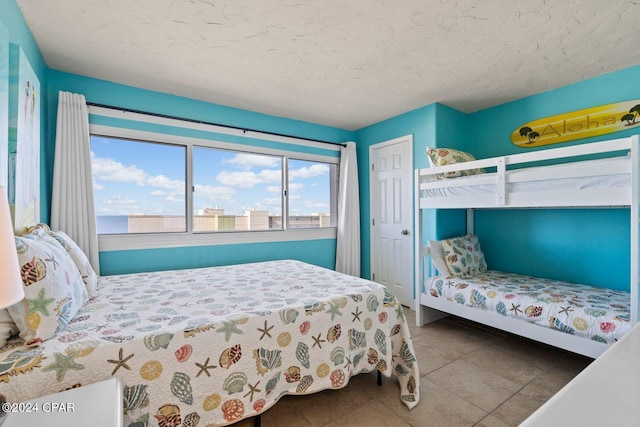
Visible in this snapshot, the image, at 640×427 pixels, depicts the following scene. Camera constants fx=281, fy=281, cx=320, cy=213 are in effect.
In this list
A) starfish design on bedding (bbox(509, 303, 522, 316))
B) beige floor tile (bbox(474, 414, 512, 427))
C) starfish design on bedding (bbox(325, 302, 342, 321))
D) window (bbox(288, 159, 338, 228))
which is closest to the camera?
beige floor tile (bbox(474, 414, 512, 427))

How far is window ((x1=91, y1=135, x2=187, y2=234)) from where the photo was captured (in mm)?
2641

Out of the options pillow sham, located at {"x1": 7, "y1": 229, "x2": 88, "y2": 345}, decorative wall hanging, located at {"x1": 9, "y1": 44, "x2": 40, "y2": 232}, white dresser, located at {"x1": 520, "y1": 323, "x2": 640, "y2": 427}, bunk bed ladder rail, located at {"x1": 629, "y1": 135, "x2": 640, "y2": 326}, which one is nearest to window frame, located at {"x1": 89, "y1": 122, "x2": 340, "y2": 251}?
decorative wall hanging, located at {"x1": 9, "y1": 44, "x2": 40, "y2": 232}

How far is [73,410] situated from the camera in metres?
0.81

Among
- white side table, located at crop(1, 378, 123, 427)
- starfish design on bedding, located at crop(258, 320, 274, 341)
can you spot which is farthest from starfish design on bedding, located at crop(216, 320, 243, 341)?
white side table, located at crop(1, 378, 123, 427)

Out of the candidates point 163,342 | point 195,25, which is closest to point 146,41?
point 195,25

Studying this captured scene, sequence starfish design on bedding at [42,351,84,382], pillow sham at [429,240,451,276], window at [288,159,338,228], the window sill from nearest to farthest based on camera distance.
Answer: starfish design on bedding at [42,351,84,382] < the window sill < pillow sham at [429,240,451,276] < window at [288,159,338,228]

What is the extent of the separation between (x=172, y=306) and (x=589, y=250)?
11.2 ft

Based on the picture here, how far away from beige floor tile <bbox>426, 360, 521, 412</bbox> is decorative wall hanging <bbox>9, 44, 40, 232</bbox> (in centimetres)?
279

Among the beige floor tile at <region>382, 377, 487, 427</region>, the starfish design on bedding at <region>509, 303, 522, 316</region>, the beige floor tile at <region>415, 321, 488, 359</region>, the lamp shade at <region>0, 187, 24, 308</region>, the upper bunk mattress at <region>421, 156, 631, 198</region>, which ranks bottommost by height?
the beige floor tile at <region>415, 321, 488, 359</region>

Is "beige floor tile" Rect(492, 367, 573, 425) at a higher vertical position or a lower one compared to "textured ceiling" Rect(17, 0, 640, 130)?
lower

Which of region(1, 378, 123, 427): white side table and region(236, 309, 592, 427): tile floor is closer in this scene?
region(1, 378, 123, 427): white side table

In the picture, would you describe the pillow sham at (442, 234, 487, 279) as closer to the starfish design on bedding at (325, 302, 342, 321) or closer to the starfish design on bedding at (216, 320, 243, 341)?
the starfish design on bedding at (325, 302, 342, 321)

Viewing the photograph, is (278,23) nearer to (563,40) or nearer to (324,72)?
(324,72)

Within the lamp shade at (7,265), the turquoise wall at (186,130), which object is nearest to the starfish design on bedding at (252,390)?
the lamp shade at (7,265)
